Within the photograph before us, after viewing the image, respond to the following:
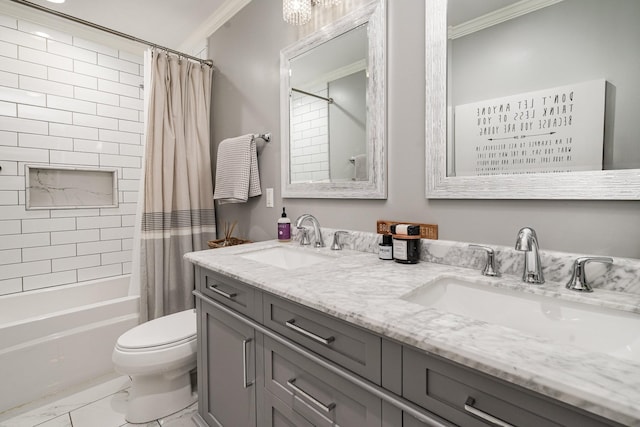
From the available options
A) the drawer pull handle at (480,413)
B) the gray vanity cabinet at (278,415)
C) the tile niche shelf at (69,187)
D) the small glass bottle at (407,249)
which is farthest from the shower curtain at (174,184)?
the drawer pull handle at (480,413)

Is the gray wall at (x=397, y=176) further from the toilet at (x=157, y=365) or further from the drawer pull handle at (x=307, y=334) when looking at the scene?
the toilet at (x=157, y=365)

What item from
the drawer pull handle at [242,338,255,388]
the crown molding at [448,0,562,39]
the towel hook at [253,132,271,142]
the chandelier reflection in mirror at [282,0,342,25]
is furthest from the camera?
the towel hook at [253,132,271,142]

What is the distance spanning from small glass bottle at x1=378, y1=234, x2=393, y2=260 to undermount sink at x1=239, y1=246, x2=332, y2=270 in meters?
0.33

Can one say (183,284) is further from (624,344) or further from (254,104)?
(624,344)

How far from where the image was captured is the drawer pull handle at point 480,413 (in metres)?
0.48

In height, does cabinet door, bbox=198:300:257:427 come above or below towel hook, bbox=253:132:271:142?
below

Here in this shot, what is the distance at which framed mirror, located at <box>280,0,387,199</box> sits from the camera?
51.0 inches

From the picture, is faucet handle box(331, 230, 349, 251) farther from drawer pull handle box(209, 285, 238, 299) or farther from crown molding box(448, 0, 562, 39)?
crown molding box(448, 0, 562, 39)

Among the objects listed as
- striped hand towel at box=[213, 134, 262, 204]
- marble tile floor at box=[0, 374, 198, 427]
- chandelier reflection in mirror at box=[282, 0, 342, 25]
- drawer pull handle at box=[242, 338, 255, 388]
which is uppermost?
chandelier reflection in mirror at box=[282, 0, 342, 25]

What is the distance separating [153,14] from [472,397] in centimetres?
289

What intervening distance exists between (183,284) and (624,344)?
2175 millimetres

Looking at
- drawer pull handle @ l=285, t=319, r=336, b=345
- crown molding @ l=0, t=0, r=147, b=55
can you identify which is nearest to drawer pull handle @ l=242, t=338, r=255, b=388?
drawer pull handle @ l=285, t=319, r=336, b=345

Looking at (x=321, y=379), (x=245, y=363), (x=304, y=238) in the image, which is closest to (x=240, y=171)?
(x=304, y=238)

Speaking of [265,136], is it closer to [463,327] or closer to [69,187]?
[463,327]
